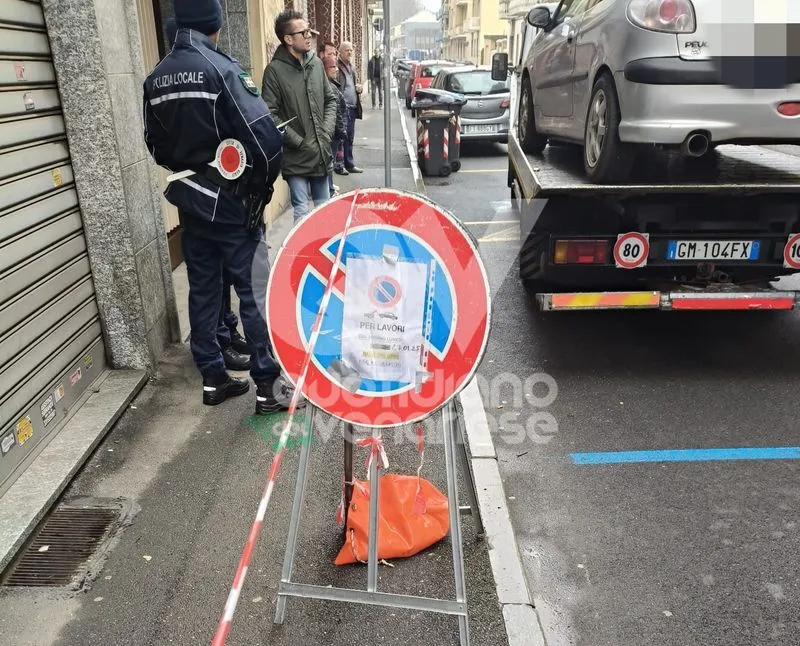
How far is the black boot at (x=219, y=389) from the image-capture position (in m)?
4.42

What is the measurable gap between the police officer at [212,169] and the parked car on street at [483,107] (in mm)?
11874

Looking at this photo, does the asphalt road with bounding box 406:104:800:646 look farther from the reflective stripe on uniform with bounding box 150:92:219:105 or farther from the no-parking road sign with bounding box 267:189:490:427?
the reflective stripe on uniform with bounding box 150:92:219:105

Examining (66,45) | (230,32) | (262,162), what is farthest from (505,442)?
(230,32)

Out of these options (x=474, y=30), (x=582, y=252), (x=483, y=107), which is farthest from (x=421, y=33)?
(x=582, y=252)

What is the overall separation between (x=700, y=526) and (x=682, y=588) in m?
0.48

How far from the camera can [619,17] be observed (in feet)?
14.8

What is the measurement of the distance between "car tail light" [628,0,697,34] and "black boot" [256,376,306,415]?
3084mm

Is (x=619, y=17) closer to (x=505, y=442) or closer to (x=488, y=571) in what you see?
(x=505, y=442)

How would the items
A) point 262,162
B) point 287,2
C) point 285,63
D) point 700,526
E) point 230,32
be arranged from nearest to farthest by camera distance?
1. point 700,526
2. point 262,162
3. point 285,63
4. point 230,32
5. point 287,2

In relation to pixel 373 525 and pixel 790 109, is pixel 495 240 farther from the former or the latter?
pixel 373 525

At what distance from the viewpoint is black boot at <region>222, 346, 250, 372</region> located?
16.1ft

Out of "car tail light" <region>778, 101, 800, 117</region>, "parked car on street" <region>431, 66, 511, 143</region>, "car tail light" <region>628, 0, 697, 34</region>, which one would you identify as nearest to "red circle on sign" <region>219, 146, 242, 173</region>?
"car tail light" <region>628, 0, 697, 34</region>

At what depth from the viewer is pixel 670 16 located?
4207 mm

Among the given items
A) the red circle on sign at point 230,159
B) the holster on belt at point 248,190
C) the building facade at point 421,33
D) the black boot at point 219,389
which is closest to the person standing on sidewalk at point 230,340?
the black boot at point 219,389
